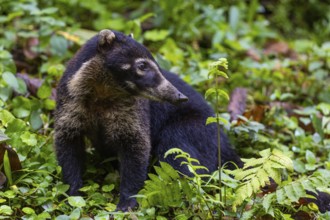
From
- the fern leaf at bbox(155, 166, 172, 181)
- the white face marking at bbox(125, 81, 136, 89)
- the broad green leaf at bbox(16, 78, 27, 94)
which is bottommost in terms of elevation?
the fern leaf at bbox(155, 166, 172, 181)

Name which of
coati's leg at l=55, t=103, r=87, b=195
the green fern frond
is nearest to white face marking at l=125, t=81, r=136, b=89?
coati's leg at l=55, t=103, r=87, b=195

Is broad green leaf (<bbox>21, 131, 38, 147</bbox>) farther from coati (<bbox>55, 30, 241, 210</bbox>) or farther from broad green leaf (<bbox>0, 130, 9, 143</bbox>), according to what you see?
broad green leaf (<bbox>0, 130, 9, 143</bbox>)

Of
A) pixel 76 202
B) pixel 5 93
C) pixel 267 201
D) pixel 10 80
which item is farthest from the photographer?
pixel 5 93

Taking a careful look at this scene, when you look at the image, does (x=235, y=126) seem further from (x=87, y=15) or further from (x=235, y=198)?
(x=87, y=15)

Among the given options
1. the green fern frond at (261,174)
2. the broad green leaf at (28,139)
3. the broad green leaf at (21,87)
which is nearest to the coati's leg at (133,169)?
the broad green leaf at (28,139)

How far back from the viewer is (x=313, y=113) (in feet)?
24.6

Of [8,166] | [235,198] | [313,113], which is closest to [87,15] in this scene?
[313,113]

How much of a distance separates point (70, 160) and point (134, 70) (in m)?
1.10

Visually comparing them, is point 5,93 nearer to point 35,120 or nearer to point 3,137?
point 35,120

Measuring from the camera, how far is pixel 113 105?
5.79m

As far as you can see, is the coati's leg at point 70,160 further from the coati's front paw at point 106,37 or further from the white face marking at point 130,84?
the coati's front paw at point 106,37

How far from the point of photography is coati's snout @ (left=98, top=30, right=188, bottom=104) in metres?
5.50

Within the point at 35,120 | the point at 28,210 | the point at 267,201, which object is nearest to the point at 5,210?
the point at 28,210

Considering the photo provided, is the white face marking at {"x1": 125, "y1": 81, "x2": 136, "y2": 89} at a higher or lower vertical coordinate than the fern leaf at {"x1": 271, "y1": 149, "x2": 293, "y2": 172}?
higher
